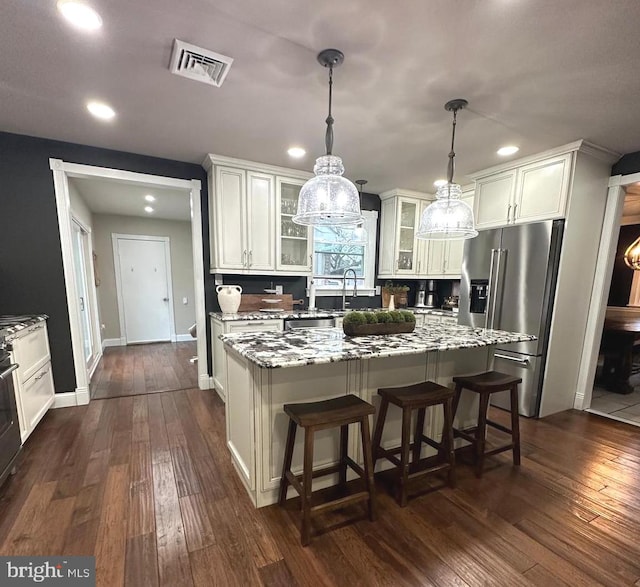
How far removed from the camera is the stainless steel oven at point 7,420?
72.2 inches

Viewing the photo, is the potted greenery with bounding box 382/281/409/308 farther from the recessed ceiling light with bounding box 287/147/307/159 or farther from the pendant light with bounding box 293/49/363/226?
the pendant light with bounding box 293/49/363/226

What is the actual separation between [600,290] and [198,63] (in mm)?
3974

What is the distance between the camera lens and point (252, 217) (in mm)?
3418

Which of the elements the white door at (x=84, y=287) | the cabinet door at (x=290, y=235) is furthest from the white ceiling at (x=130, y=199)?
the cabinet door at (x=290, y=235)

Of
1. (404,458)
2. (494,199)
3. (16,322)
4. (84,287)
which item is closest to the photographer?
(404,458)

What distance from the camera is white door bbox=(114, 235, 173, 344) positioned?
228 inches

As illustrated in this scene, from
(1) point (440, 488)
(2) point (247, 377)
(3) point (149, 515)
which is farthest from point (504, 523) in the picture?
(3) point (149, 515)

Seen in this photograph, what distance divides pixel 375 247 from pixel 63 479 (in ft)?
13.4

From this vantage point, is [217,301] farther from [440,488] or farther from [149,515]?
[440,488]

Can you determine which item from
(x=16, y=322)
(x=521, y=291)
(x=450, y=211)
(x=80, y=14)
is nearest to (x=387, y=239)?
(x=521, y=291)

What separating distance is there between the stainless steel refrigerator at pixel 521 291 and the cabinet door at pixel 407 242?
3.66 feet

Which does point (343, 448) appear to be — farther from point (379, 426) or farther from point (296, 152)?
point (296, 152)

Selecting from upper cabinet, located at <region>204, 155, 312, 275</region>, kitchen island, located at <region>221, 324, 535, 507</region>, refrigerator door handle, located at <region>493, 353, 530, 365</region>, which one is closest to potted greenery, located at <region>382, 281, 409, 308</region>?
upper cabinet, located at <region>204, 155, 312, 275</region>

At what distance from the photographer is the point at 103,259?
5.60m
